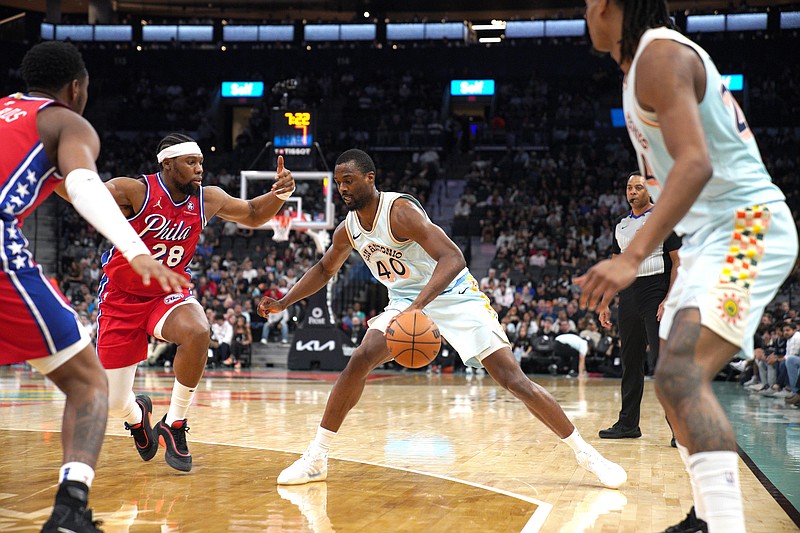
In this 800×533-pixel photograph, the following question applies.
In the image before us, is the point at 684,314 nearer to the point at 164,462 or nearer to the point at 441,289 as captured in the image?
the point at 441,289

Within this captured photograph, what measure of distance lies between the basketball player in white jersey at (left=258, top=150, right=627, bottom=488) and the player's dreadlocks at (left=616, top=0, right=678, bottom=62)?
6.08ft

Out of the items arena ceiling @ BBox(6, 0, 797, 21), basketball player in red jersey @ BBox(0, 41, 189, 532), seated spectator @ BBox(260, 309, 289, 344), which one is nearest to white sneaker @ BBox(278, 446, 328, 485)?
basketball player in red jersey @ BBox(0, 41, 189, 532)

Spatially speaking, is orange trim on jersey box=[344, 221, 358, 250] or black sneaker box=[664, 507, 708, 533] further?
orange trim on jersey box=[344, 221, 358, 250]

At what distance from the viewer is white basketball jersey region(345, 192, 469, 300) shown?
4.80 meters

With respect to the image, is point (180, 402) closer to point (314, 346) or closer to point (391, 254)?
point (391, 254)

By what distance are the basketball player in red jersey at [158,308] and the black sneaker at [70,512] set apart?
1.99 meters

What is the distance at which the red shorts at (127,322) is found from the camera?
500 cm

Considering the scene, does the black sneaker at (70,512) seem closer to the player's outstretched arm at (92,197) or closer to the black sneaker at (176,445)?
the player's outstretched arm at (92,197)

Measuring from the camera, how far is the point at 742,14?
27172mm

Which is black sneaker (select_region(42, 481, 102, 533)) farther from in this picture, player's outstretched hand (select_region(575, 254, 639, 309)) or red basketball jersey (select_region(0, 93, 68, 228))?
player's outstretched hand (select_region(575, 254, 639, 309))

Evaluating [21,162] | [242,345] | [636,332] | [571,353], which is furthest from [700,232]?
[242,345]

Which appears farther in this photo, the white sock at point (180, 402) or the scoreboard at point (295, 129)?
the scoreboard at point (295, 129)

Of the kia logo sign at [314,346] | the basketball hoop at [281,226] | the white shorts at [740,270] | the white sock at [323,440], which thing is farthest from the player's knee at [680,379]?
the basketball hoop at [281,226]

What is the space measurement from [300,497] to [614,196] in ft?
62.7
